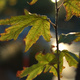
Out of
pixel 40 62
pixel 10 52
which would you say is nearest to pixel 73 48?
pixel 10 52

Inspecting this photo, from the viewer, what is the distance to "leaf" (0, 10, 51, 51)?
0.63m

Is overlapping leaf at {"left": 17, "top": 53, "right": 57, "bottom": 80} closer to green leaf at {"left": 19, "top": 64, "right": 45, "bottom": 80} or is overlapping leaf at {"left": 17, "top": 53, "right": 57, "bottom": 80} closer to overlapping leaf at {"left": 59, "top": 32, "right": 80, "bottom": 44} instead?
green leaf at {"left": 19, "top": 64, "right": 45, "bottom": 80}

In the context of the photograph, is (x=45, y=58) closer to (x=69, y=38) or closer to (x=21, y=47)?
(x=69, y=38)

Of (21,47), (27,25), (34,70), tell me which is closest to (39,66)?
(34,70)

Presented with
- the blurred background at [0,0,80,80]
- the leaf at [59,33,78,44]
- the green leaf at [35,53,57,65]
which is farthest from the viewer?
the blurred background at [0,0,80,80]

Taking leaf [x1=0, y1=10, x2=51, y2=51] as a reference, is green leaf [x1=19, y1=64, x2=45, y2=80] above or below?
below

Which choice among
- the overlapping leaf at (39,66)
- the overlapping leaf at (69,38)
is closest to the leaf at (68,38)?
the overlapping leaf at (69,38)

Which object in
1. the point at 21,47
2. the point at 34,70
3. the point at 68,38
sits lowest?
the point at 21,47

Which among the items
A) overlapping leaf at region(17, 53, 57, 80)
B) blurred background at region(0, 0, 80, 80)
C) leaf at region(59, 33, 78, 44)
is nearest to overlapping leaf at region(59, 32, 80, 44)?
leaf at region(59, 33, 78, 44)

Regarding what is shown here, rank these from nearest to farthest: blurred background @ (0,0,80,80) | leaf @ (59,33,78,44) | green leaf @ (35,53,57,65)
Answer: leaf @ (59,33,78,44) < green leaf @ (35,53,57,65) < blurred background @ (0,0,80,80)

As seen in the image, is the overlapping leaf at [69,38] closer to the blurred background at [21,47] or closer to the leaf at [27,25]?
the leaf at [27,25]

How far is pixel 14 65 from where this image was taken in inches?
154

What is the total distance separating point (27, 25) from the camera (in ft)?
2.16

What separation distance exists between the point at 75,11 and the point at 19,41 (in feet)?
12.5
